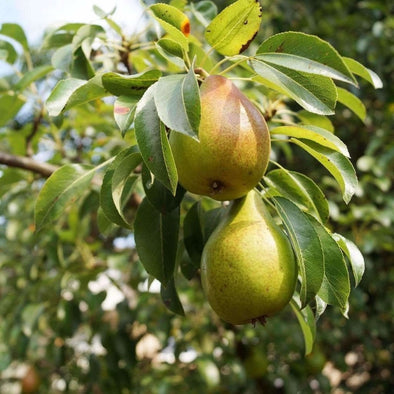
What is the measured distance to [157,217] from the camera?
92 cm

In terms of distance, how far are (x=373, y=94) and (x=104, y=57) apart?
190 centimetres

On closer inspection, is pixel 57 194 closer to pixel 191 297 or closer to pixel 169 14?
pixel 169 14

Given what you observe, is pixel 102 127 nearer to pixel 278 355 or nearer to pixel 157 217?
pixel 157 217

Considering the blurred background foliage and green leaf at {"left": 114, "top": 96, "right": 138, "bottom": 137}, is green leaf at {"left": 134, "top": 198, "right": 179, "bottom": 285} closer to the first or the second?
green leaf at {"left": 114, "top": 96, "right": 138, "bottom": 137}

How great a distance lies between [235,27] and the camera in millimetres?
836

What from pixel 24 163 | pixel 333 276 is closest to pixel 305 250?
pixel 333 276

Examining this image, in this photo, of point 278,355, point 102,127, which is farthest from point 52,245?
point 278,355

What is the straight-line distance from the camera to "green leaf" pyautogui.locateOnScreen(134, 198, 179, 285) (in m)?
0.88

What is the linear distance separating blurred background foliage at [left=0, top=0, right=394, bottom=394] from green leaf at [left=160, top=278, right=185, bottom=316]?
76 cm

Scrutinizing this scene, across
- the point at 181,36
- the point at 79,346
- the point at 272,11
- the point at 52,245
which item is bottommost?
the point at 79,346

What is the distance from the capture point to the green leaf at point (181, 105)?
0.65 m

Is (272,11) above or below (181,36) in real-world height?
below

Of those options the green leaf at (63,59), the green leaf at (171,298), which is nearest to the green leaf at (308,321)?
the green leaf at (171,298)

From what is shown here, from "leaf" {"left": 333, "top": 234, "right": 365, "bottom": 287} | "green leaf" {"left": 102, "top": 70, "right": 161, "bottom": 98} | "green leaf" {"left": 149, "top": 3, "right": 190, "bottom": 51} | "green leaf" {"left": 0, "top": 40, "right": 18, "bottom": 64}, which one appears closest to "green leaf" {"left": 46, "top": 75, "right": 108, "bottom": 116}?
"green leaf" {"left": 102, "top": 70, "right": 161, "bottom": 98}
